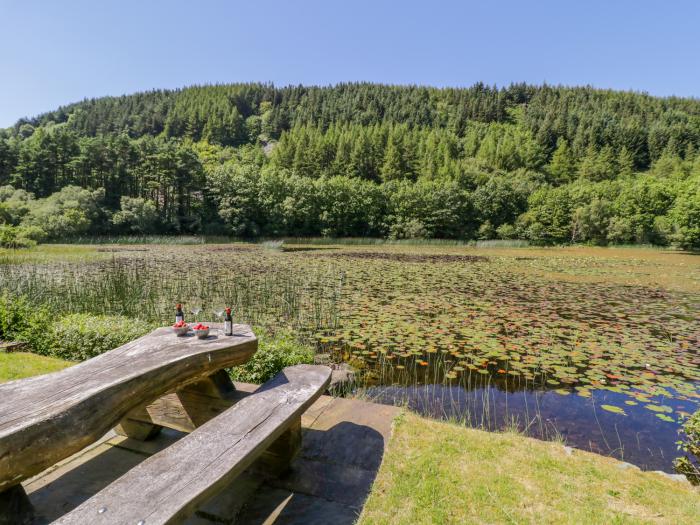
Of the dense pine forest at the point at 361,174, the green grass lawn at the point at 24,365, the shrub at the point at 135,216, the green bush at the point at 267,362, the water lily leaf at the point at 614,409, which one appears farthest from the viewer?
the dense pine forest at the point at 361,174

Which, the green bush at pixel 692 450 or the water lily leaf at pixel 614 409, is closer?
the green bush at pixel 692 450

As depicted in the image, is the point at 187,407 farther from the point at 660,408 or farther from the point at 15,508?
the point at 660,408

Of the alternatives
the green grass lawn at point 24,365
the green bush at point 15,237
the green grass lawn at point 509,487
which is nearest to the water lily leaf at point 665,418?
the green grass lawn at point 509,487

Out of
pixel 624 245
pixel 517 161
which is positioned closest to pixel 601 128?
pixel 517 161

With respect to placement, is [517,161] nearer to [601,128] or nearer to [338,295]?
[601,128]

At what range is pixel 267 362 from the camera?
3988 mm

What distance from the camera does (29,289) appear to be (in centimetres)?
660

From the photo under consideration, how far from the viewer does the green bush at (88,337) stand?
428 centimetres

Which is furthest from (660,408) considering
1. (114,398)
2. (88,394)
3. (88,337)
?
(88,337)

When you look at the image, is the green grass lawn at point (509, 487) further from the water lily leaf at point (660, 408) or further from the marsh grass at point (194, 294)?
the marsh grass at point (194, 294)

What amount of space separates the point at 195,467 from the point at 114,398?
1.94ft

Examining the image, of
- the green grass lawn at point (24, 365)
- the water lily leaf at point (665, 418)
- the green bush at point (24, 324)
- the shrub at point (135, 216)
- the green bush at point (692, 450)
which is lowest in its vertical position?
the water lily leaf at point (665, 418)

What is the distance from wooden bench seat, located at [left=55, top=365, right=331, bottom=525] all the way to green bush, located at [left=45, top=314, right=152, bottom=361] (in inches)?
115

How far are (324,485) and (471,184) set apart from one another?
56.2 meters
